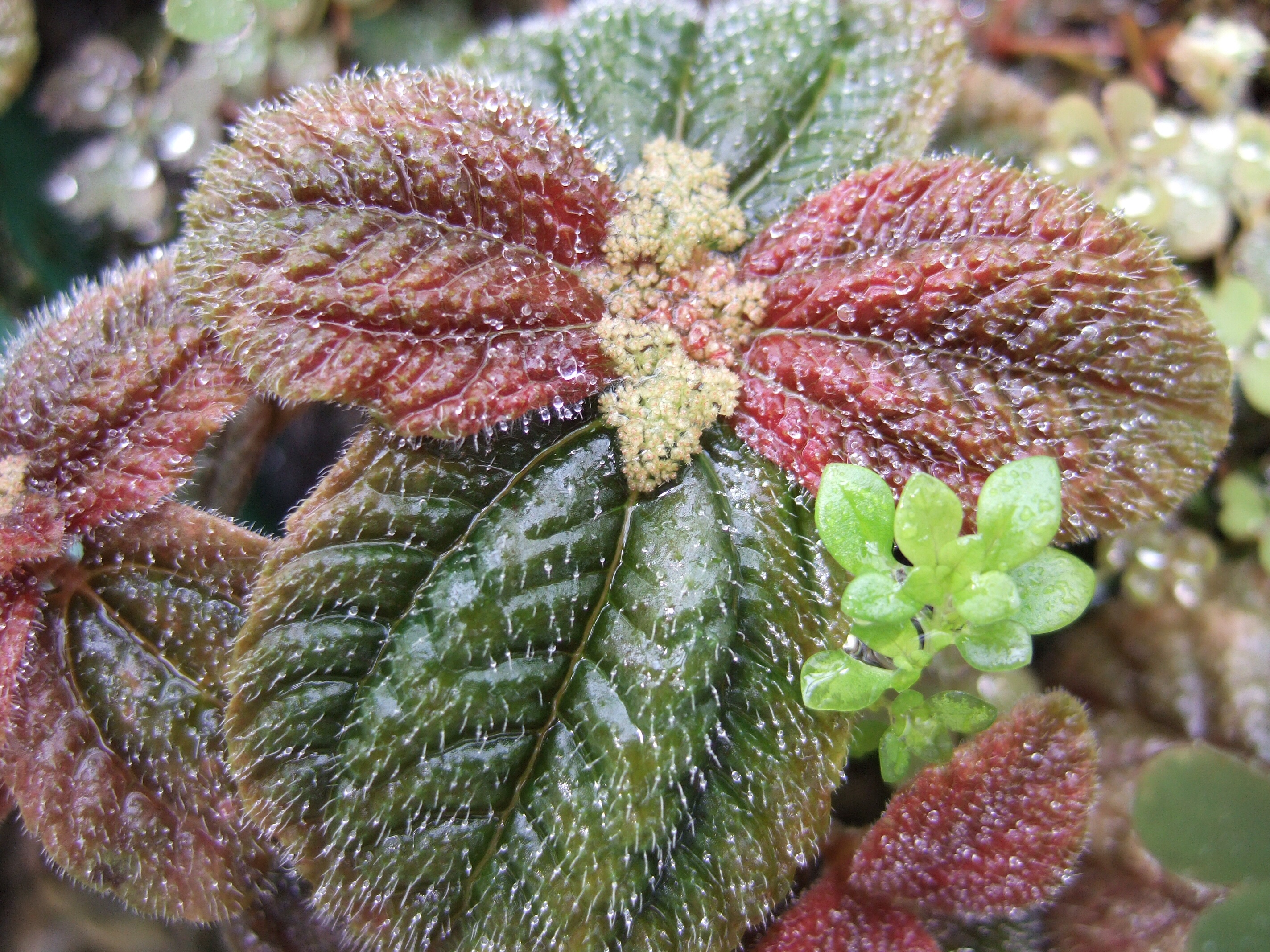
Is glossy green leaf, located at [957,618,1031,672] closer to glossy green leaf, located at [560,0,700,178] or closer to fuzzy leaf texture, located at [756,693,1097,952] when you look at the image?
fuzzy leaf texture, located at [756,693,1097,952]

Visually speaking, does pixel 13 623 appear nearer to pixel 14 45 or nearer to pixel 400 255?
pixel 400 255

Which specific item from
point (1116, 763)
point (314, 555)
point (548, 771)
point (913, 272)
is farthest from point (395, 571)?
point (1116, 763)

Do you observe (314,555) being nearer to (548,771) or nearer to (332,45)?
(548,771)

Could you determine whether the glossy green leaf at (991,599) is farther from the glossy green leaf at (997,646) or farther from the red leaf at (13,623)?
the red leaf at (13,623)

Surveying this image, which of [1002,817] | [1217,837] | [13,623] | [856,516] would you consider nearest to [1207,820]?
[1217,837]

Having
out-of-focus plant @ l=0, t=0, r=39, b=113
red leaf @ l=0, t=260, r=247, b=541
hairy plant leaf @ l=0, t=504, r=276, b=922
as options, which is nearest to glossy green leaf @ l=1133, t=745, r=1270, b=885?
hairy plant leaf @ l=0, t=504, r=276, b=922

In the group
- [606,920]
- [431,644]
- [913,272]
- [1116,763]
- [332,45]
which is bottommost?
[1116,763]
